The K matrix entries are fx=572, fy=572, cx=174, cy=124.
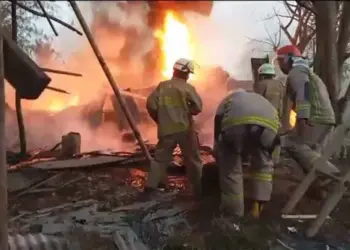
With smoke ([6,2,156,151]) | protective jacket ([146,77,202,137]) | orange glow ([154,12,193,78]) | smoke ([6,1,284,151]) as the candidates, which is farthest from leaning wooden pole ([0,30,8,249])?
orange glow ([154,12,193,78])

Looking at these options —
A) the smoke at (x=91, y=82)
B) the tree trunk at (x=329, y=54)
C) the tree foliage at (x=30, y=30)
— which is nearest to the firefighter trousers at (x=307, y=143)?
the tree trunk at (x=329, y=54)

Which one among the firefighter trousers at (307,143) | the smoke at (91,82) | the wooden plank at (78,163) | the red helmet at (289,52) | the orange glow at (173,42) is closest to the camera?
the firefighter trousers at (307,143)

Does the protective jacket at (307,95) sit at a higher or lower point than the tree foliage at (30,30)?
lower

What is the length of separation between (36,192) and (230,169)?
2841 millimetres

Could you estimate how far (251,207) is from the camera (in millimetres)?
6730

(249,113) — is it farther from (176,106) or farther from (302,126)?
(176,106)

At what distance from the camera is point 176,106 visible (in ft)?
26.0

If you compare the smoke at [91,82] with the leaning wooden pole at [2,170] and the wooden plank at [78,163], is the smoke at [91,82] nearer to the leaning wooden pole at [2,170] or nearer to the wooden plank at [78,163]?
the wooden plank at [78,163]

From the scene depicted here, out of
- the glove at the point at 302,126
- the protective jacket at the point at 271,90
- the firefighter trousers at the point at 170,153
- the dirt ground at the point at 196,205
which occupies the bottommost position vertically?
the dirt ground at the point at 196,205

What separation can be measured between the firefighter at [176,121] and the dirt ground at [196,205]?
32 centimetres

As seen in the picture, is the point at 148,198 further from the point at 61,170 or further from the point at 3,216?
the point at 3,216

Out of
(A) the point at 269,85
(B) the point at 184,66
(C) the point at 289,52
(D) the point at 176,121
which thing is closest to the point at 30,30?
(A) the point at 269,85

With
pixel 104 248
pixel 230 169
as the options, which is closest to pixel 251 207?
pixel 230 169

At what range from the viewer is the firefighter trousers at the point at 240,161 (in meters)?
6.44
